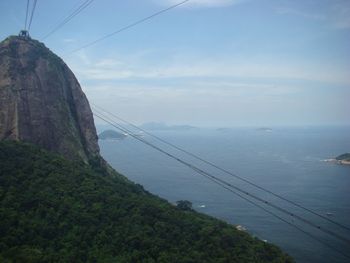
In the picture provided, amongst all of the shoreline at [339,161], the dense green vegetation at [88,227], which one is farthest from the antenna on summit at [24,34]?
the shoreline at [339,161]

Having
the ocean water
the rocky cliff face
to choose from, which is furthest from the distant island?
the rocky cliff face

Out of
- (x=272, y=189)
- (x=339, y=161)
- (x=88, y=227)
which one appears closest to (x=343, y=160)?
(x=339, y=161)

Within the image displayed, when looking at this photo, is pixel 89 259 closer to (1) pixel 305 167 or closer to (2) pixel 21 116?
(2) pixel 21 116

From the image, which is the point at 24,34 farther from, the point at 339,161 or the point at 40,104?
the point at 339,161

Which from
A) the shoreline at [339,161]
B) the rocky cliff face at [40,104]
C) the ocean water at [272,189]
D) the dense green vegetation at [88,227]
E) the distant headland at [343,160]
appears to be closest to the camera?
the dense green vegetation at [88,227]

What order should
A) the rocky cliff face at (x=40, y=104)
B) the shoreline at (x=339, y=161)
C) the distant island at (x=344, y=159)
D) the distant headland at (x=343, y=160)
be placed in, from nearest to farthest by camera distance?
the rocky cliff face at (x=40, y=104), the shoreline at (x=339, y=161), the distant headland at (x=343, y=160), the distant island at (x=344, y=159)

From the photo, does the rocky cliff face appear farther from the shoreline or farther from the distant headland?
the distant headland

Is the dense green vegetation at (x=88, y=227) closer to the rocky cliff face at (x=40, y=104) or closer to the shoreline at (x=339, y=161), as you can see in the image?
the rocky cliff face at (x=40, y=104)
